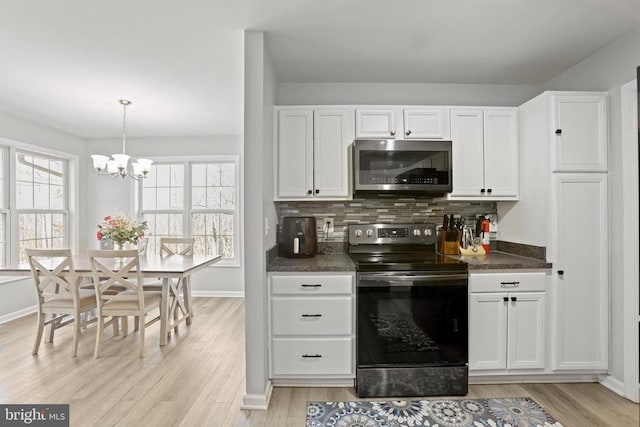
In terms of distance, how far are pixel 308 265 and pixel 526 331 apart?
1642 millimetres

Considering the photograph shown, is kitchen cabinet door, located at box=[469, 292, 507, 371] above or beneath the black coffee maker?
beneath

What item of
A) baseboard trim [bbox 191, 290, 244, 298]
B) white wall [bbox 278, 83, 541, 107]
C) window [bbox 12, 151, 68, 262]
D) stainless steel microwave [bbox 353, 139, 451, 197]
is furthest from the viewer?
baseboard trim [bbox 191, 290, 244, 298]

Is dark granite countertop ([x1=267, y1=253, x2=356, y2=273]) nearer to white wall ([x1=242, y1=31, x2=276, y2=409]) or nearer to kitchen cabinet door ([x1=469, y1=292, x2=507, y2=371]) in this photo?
white wall ([x1=242, y1=31, x2=276, y2=409])

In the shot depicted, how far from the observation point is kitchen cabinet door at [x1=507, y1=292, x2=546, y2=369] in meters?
2.51

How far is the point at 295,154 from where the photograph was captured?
9.36 feet

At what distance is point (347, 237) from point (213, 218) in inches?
115

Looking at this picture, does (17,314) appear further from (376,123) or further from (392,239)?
(376,123)

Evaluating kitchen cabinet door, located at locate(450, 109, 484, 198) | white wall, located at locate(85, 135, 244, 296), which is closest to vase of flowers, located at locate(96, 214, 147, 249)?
white wall, located at locate(85, 135, 244, 296)

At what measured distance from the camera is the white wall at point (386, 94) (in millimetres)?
3166

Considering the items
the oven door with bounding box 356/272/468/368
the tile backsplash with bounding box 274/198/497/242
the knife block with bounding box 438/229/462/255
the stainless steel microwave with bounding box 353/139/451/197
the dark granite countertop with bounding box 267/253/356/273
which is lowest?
the oven door with bounding box 356/272/468/368

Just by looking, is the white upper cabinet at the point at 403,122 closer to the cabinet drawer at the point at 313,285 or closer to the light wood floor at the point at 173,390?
the cabinet drawer at the point at 313,285

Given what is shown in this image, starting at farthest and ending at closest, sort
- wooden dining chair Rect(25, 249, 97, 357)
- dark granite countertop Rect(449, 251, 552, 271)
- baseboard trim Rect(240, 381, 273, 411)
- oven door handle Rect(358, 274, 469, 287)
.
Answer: wooden dining chair Rect(25, 249, 97, 357) < dark granite countertop Rect(449, 251, 552, 271) < oven door handle Rect(358, 274, 469, 287) < baseboard trim Rect(240, 381, 273, 411)

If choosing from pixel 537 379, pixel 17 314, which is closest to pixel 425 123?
pixel 537 379

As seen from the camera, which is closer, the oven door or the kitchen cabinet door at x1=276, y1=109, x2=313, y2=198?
the oven door
